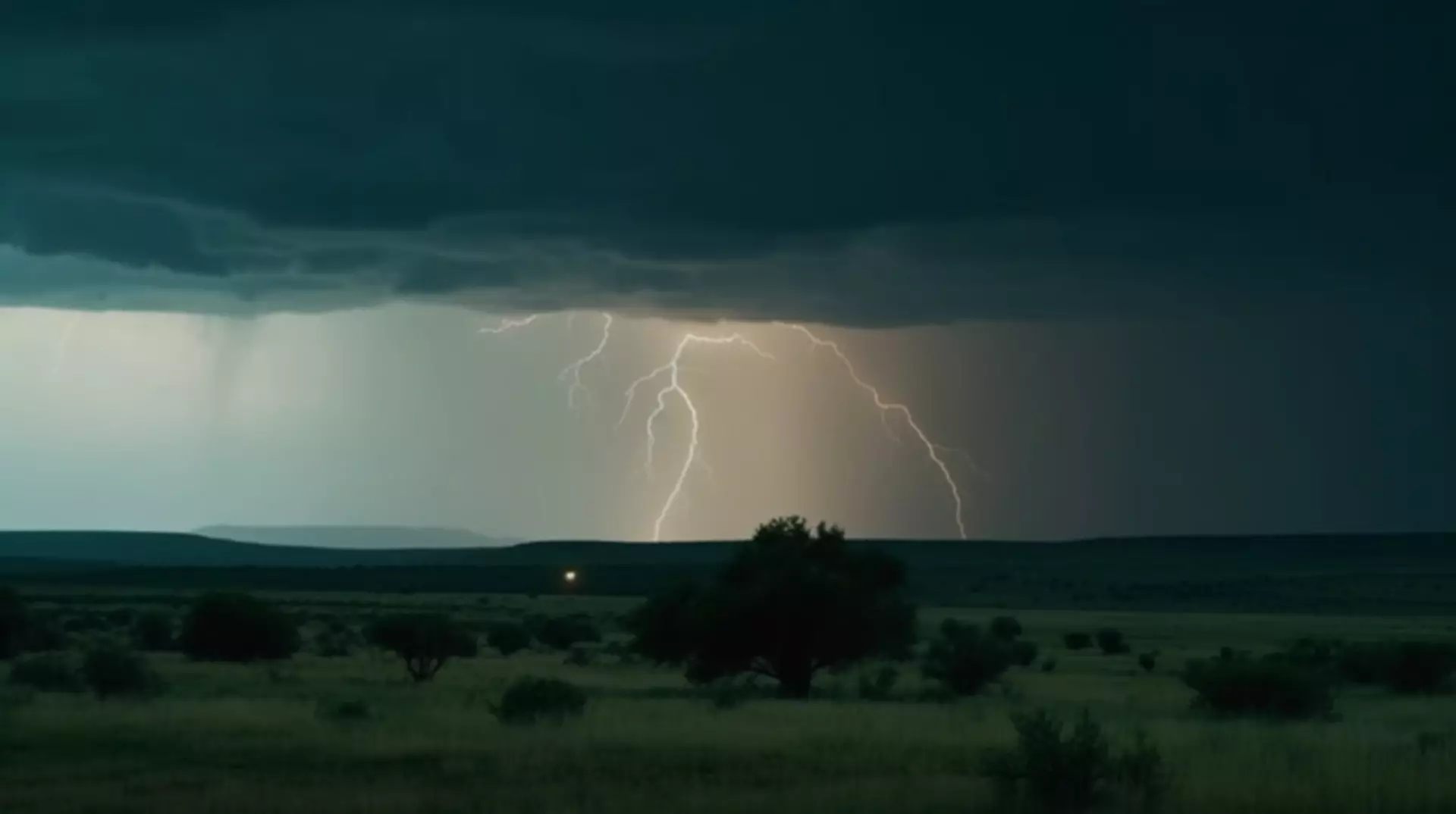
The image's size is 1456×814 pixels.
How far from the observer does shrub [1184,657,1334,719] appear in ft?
138

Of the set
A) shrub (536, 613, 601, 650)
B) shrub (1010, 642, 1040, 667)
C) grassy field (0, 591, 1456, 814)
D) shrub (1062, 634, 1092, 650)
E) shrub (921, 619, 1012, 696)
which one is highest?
shrub (1062, 634, 1092, 650)

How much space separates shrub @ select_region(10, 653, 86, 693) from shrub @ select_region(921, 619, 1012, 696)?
798 inches

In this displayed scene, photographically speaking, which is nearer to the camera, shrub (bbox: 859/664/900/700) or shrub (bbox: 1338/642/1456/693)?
shrub (bbox: 859/664/900/700)

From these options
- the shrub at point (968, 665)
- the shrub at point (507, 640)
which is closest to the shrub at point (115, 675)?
the shrub at point (968, 665)

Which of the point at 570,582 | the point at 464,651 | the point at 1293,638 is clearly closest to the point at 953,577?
the point at 570,582

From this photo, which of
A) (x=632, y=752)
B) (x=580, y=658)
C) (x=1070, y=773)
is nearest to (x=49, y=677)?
(x=632, y=752)

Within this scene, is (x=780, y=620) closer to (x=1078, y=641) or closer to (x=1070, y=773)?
(x=1070, y=773)

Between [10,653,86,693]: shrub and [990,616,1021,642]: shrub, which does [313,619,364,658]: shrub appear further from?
[990,616,1021,642]: shrub

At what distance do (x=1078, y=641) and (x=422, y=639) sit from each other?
1285 inches

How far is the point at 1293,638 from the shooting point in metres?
90.6

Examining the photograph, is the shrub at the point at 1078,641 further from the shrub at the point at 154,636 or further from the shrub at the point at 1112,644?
the shrub at the point at 154,636

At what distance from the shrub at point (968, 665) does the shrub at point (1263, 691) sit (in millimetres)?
8443

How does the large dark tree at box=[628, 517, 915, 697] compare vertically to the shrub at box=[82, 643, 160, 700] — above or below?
above

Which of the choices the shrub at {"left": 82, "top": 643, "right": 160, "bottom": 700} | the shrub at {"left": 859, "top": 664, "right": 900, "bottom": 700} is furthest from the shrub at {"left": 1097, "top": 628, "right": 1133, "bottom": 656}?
the shrub at {"left": 82, "top": 643, "right": 160, "bottom": 700}
